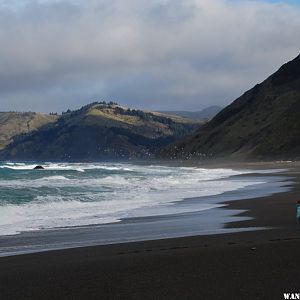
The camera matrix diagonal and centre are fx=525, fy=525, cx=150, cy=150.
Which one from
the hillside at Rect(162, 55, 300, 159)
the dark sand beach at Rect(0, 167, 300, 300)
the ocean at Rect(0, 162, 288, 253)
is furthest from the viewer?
the hillside at Rect(162, 55, 300, 159)

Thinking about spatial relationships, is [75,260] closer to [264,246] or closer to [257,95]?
[264,246]

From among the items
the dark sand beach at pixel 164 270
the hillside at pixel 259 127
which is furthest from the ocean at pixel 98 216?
the hillside at pixel 259 127

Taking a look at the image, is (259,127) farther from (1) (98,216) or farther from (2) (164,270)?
(2) (164,270)

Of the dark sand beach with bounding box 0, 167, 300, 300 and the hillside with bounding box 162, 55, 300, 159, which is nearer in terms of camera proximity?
the dark sand beach with bounding box 0, 167, 300, 300

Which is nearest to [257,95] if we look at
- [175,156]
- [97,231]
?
[175,156]

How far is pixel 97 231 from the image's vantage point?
49.1ft

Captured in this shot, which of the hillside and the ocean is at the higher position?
the hillside

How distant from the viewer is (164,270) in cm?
823

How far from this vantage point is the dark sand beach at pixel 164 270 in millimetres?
6879

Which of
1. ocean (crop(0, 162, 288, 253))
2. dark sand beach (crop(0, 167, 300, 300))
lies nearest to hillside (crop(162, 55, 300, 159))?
ocean (crop(0, 162, 288, 253))

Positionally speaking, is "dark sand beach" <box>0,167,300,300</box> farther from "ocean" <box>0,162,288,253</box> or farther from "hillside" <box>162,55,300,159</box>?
"hillside" <box>162,55,300,159</box>

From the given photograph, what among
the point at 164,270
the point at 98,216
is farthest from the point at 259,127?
the point at 164,270

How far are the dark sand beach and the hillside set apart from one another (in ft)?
344

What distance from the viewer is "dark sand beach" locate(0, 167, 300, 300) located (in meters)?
6.88
